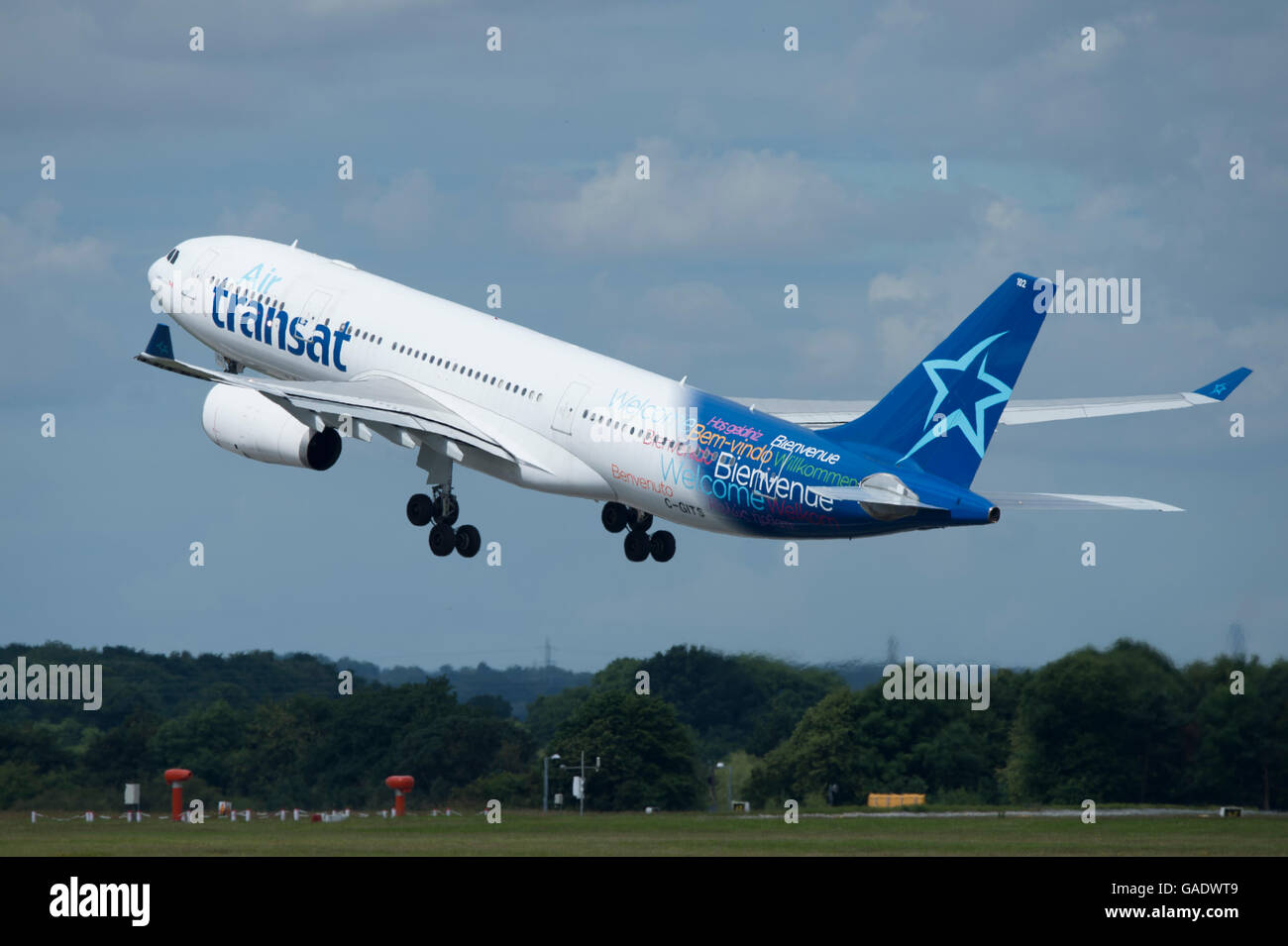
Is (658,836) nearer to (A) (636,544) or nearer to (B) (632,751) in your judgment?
(A) (636,544)

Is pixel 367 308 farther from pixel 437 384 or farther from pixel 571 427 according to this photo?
pixel 571 427

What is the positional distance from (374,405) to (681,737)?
94.1ft

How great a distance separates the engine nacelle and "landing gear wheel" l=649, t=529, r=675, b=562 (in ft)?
29.9

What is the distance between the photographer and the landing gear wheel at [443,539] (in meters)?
58.7

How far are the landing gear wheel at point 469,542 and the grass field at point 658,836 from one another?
7605 millimetres

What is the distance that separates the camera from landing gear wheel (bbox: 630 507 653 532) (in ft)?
195

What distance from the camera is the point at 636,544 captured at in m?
59.7
